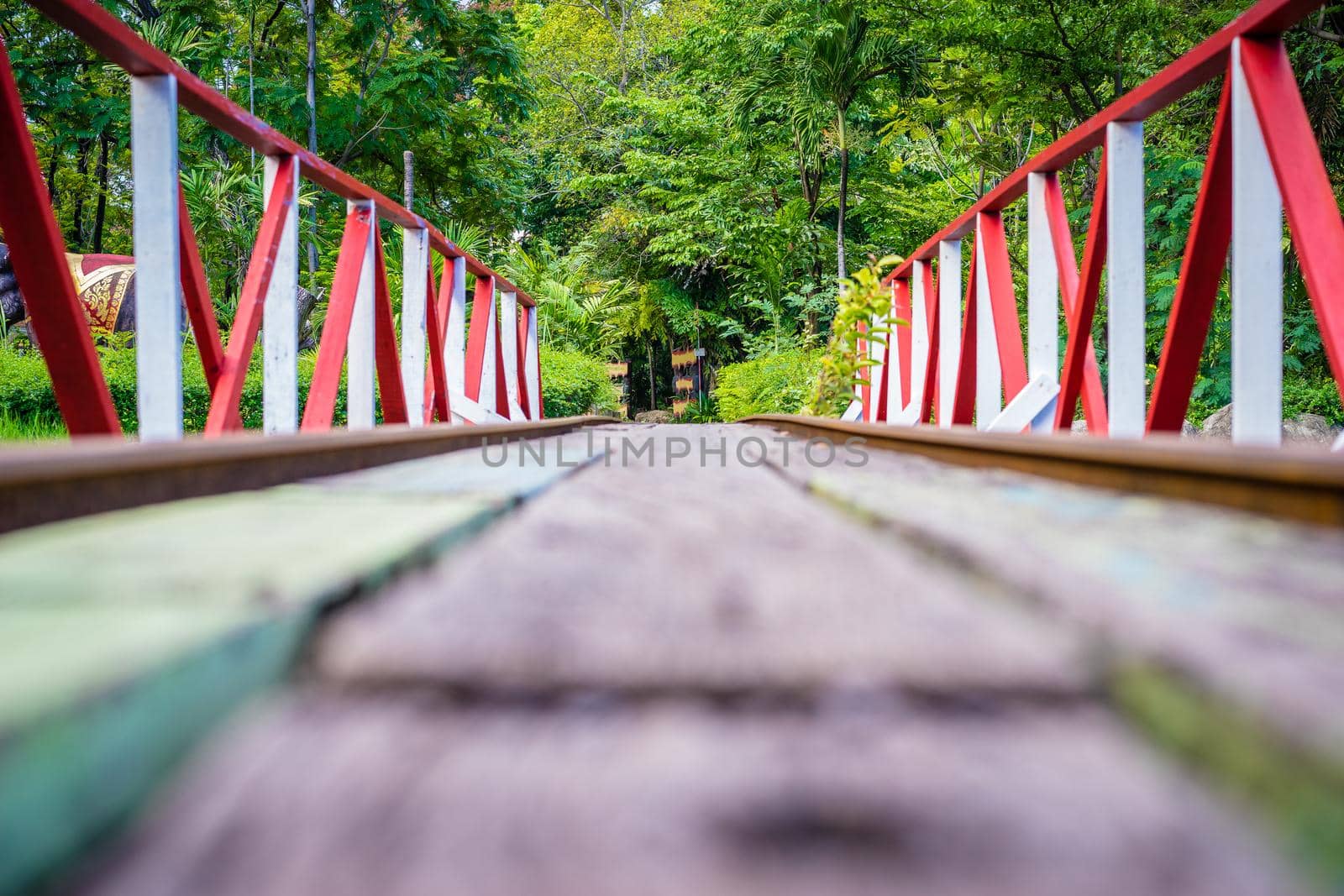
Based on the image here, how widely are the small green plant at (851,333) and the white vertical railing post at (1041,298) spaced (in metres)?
1.17

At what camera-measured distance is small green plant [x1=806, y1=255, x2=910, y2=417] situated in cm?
378

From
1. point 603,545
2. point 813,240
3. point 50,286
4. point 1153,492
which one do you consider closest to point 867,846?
point 603,545

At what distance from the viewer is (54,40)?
10.9 m

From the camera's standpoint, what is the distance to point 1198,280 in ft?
4.88

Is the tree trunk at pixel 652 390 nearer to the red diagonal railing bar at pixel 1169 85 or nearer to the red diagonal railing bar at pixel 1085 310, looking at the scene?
the red diagonal railing bar at pixel 1169 85

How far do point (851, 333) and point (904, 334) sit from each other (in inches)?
15.2

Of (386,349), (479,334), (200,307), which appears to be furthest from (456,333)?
(200,307)

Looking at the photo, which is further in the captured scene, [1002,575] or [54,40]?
[54,40]

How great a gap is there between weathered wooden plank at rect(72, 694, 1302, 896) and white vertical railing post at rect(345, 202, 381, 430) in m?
2.08

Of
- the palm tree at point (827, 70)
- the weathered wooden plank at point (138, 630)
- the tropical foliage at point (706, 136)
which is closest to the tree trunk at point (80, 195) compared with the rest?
the tropical foliage at point (706, 136)

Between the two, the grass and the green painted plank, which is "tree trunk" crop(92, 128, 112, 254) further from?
the green painted plank

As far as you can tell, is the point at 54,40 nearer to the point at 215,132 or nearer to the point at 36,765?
the point at 215,132

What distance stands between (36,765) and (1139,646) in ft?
1.27

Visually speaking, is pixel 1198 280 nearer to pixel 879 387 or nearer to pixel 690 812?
pixel 690 812
